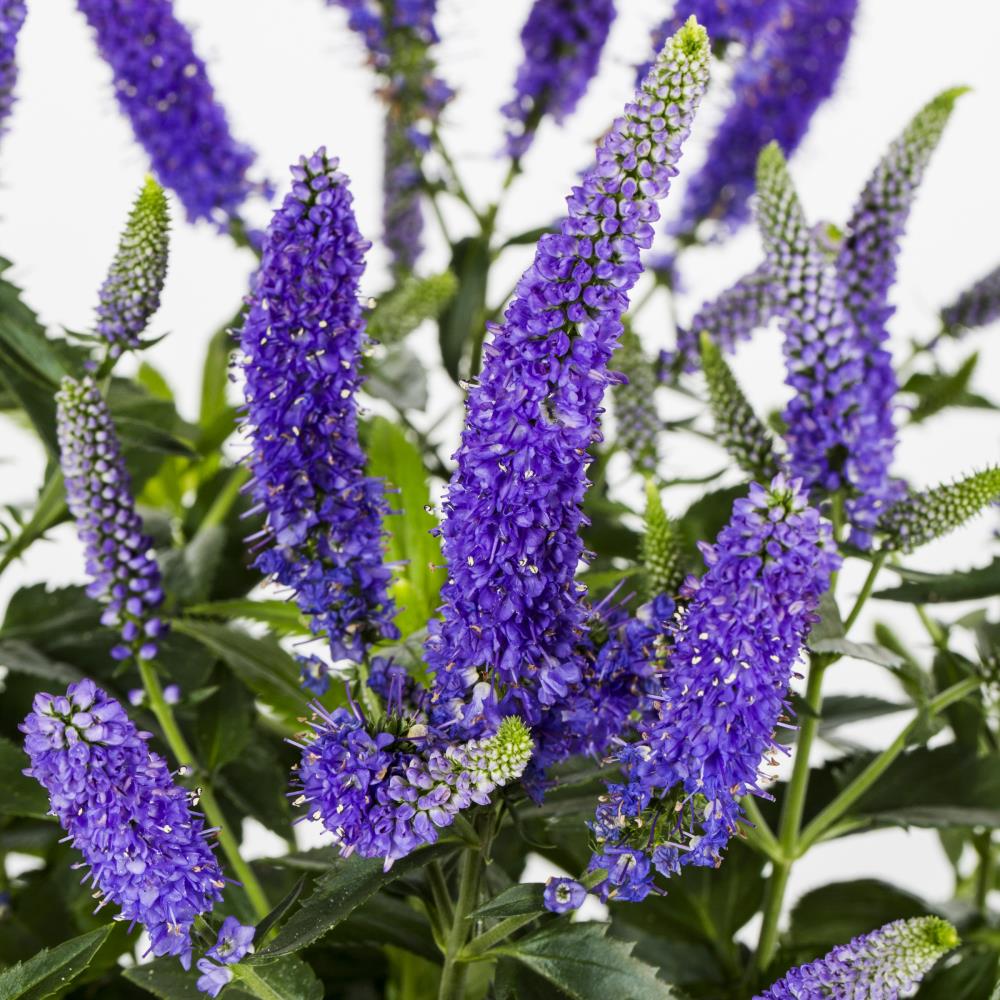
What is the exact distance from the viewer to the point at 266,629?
1.04m

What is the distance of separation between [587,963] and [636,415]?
0.41 m

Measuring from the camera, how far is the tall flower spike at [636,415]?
906 mm

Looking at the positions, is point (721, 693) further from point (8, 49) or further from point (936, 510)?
point (8, 49)

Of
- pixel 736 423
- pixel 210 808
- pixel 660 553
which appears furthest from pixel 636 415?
pixel 210 808

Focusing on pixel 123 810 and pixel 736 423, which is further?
pixel 736 423

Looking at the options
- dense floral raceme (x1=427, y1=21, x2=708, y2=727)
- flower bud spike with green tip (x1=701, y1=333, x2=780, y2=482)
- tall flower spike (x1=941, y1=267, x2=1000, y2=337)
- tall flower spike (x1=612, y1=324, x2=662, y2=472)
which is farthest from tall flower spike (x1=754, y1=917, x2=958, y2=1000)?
tall flower spike (x1=941, y1=267, x2=1000, y2=337)

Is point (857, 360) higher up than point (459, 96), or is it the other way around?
point (459, 96)

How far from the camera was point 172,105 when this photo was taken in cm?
97

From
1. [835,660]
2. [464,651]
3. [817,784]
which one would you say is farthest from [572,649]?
[817,784]

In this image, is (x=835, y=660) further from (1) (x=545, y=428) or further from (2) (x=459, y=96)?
(2) (x=459, y=96)

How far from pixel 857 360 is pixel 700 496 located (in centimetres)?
15

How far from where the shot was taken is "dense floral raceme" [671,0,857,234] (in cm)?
116

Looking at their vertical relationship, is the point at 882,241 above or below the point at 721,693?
above

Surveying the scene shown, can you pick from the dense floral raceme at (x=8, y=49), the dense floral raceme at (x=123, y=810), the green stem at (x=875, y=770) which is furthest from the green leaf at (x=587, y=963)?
the dense floral raceme at (x=8, y=49)
